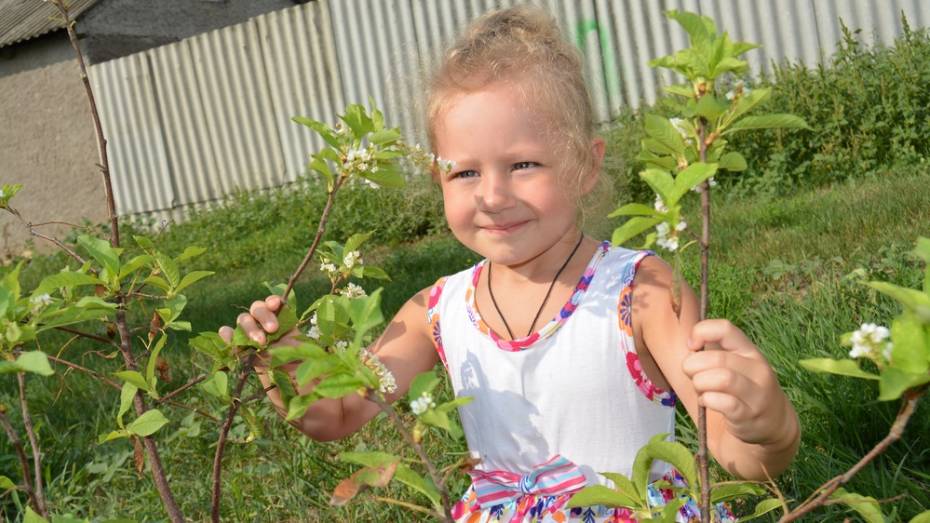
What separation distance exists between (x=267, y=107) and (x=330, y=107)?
2.93ft

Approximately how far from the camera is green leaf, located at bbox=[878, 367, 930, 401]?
29.4 inches

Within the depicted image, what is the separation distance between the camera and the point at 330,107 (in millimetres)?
9461

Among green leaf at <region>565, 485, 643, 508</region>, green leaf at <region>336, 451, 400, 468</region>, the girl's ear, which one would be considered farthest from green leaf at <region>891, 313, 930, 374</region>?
the girl's ear

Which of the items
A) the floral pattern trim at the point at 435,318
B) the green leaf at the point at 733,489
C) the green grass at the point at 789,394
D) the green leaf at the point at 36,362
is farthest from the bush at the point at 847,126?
the green leaf at the point at 36,362

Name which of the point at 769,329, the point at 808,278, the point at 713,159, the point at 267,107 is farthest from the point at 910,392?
the point at 267,107

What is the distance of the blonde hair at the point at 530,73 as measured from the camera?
1739mm

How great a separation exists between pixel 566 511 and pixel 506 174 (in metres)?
0.62

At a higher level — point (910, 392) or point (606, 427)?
point (910, 392)

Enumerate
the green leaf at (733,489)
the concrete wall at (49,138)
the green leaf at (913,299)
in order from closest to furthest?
the green leaf at (913,299) → the green leaf at (733,489) → the concrete wall at (49,138)

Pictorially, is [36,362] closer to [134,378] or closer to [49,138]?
[134,378]

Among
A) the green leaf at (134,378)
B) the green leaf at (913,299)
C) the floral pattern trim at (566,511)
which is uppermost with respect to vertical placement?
the green leaf at (913,299)

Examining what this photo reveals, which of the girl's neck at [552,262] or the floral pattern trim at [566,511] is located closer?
the floral pattern trim at [566,511]

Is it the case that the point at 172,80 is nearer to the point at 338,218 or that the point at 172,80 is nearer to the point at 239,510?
the point at 338,218

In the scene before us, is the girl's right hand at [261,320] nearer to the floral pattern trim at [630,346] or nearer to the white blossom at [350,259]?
the white blossom at [350,259]
